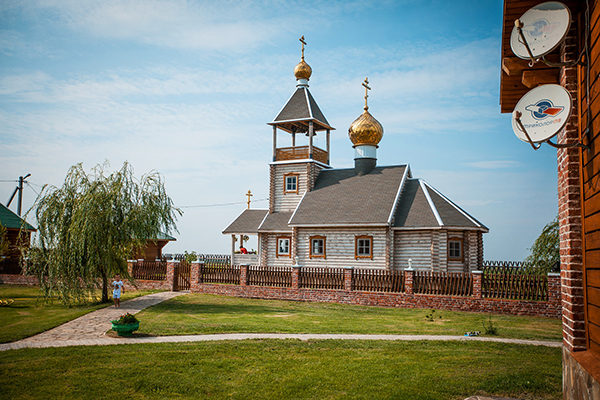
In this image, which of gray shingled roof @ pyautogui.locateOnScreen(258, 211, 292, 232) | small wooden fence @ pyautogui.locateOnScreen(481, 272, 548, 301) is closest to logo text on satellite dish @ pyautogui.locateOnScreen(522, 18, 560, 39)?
small wooden fence @ pyautogui.locateOnScreen(481, 272, 548, 301)

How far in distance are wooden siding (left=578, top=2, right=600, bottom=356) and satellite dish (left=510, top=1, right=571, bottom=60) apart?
0.98 ft

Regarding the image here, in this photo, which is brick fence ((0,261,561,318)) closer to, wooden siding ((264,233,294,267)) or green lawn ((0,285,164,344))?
green lawn ((0,285,164,344))

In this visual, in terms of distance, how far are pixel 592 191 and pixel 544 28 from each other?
79.9 inches

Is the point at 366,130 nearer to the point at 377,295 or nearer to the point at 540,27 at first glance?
the point at 377,295

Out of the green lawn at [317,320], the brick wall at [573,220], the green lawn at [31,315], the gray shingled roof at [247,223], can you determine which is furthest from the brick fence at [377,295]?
the brick wall at [573,220]

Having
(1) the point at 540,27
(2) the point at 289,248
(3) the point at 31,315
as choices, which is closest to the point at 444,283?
(2) the point at 289,248

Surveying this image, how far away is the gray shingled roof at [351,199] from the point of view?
78.0 ft

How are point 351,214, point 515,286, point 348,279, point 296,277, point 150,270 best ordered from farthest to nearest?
point 351,214 → point 150,270 → point 296,277 → point 348,279 → point 515,286

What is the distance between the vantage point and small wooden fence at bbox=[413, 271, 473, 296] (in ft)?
56.2

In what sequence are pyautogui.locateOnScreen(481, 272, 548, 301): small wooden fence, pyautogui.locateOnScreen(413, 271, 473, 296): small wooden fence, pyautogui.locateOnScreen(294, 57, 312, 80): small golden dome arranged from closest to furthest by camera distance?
pyautogui.locateOnScreen(481, 272, 548, 301): small wooden fence < pyautogui.locateOnScreen(413, 271, 473, 296): small wooden fence < pyautogui.locateOnScreen(294, 57, 312, 80): small golden dome

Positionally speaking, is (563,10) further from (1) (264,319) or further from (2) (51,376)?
(1) (264,319)

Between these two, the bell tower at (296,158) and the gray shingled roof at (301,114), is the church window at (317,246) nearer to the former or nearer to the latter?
the bell tower at (296,158)

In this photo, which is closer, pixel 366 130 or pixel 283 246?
pixel 283 246

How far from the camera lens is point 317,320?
46.6ft
